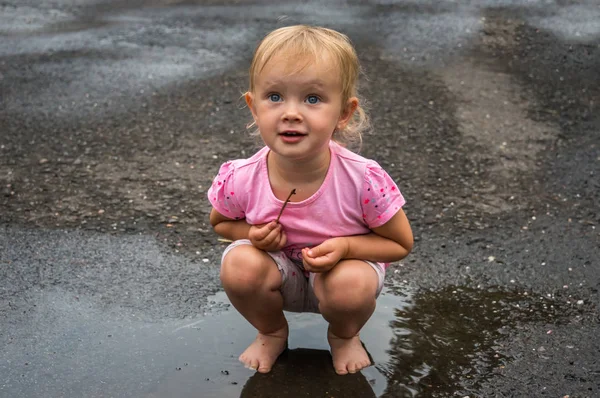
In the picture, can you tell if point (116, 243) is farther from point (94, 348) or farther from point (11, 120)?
point (11, 120)

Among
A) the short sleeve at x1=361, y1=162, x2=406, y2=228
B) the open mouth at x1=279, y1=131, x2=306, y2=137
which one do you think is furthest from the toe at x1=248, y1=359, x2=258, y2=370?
the open mouth at x1=279, y1=131, x2=306, y2=137

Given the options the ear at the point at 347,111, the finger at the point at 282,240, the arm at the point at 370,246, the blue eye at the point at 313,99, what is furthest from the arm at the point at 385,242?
the blue eye at the point at 313,99

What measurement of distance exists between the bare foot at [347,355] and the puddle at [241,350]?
3 centimetres

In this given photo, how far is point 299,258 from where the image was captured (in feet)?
9.53

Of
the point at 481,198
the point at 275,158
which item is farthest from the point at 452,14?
the point at 275,158

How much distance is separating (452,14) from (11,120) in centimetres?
376

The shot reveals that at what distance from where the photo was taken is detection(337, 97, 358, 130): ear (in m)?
2.78

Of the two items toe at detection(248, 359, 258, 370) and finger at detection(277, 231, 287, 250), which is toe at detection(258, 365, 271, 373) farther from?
finger at detection(277, 231, 287, 250)

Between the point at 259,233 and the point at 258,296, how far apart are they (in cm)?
21

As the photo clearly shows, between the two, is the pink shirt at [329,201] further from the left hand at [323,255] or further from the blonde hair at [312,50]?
the blonde hair at [312,50]

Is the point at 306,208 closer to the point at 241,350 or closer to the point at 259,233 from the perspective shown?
the point at 259,233

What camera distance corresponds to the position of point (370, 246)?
2809 millimetres

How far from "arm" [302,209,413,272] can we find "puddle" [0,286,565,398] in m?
0.42

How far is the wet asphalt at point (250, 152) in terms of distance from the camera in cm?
299
